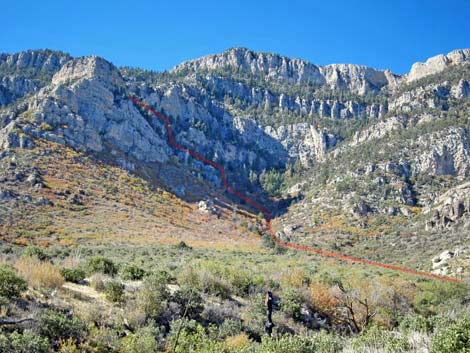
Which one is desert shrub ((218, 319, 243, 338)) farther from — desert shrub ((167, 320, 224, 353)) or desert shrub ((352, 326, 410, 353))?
desert shrub ((352, 326, 410, 353))

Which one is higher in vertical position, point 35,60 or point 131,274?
point 35,60

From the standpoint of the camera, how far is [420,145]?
75.3 metres

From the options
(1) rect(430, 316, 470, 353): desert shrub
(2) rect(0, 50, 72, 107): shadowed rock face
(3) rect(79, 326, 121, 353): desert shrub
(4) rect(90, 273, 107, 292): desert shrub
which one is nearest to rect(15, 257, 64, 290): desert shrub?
(4) rect(90, 273, 107, 292): desert shrub

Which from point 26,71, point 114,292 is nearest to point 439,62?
A: point 26,71

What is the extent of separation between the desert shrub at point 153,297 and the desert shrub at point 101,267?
11.9ft

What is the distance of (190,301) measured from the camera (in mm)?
12156

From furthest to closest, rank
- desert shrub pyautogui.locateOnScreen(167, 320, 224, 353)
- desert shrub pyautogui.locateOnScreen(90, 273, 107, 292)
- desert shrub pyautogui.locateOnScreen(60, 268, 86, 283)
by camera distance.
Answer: desert shrub pyautogui.locateOnScreen(60, 268, 86, 283) → desert shrub pyautogui.locateOnScreen(90, 273, 107, 292) → desert shrub pyautogui.locateOnScreen(167, 320, 224, 353)

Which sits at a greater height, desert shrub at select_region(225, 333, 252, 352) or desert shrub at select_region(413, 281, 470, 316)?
desert shrub at select_region(413, 281, 470, 316)

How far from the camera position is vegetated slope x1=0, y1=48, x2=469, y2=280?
6048 cm

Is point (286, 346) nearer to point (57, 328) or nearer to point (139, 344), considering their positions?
point (139, 344)

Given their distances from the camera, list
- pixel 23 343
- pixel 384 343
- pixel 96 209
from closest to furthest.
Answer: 1. pixel 23 343
2. pixel 384 343
3. pixel 96 209

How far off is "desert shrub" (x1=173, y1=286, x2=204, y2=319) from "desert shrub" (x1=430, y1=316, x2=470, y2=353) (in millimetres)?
7503

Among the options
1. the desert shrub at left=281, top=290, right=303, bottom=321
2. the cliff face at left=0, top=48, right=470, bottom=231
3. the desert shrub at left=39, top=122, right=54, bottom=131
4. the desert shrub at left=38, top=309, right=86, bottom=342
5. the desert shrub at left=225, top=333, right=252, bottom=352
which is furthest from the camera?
the cliff face at left=0, top=48, right=470, bottom=231

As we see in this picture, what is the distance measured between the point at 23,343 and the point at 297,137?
361 feet
